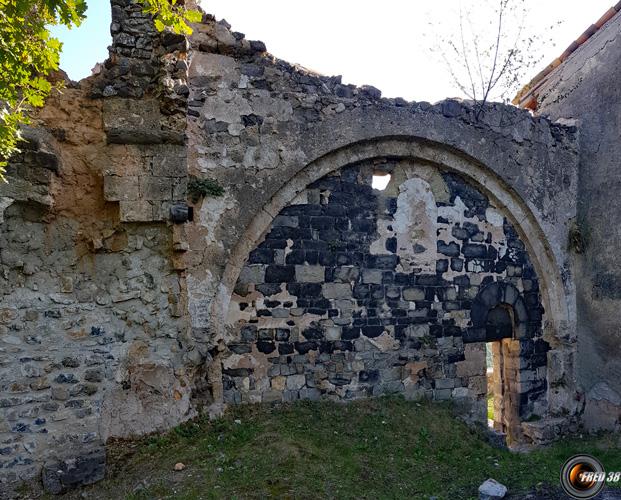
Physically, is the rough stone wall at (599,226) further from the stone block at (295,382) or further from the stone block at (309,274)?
the stone block at (295,382)

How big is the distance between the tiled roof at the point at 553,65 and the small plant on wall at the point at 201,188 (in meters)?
5.30

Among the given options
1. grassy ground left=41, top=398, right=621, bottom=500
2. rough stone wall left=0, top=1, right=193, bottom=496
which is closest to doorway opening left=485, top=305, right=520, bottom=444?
grassy ground left=41, top=398, right=621, bottom=500

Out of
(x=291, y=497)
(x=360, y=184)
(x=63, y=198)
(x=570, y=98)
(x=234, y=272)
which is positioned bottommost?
(x=291, y=497)

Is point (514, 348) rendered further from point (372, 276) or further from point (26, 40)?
point (26, 40)

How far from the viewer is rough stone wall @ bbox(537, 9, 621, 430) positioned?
6.62 m

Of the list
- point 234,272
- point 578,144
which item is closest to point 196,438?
point 234,272

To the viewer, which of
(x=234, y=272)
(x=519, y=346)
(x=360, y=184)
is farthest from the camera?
(x=519, y=346)

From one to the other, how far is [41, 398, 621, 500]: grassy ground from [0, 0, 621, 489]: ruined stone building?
0.81 feet

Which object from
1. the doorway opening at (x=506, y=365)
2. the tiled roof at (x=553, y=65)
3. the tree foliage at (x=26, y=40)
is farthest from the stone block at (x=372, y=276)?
the tiled roof at (x=553, y=65)

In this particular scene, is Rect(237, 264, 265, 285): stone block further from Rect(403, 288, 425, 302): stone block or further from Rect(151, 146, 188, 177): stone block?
Rect(403, 288, 425, 302): stone block

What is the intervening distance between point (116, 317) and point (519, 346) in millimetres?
5283

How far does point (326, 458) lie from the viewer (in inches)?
170

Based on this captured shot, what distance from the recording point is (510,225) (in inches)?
265

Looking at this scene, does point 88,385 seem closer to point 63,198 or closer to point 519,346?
point 63,198
